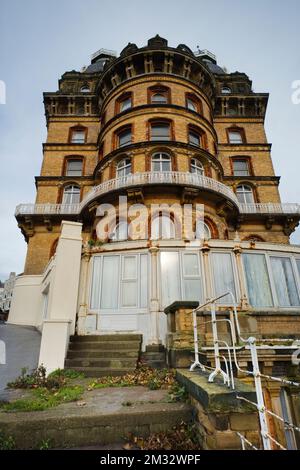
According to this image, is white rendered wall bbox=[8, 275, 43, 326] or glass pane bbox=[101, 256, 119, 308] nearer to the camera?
glass pane bbox=[101, 256, 119, 308]

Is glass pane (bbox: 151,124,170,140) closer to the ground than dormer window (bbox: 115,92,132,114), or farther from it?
closer to the ground

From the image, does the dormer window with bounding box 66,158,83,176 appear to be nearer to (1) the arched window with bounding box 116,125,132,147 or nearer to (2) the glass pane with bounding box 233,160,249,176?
(1) the arched window with bounding box 116,125,132,147

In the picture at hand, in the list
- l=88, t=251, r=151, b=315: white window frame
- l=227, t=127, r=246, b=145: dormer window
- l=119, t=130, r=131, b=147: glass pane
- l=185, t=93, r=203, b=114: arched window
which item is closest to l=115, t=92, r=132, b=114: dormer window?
l=119, t=130, r=131, b=147: glass pane

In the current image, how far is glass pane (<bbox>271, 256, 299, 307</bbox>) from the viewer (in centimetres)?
902

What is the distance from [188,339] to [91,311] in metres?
3.86

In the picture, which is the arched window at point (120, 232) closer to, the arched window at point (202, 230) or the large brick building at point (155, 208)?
→ the large brick building at point (155, 208)

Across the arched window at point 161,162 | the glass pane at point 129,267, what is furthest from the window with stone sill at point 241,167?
the glass pane at point 129,267

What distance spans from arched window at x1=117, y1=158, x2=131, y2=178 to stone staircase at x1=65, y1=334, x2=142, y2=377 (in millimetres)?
11028

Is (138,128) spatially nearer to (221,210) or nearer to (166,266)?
(221,210)

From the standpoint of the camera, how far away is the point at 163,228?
46.9ft

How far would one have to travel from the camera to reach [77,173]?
67.5 ft

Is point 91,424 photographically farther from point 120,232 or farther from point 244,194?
point 244,194

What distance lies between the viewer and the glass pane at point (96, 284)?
8906mm
